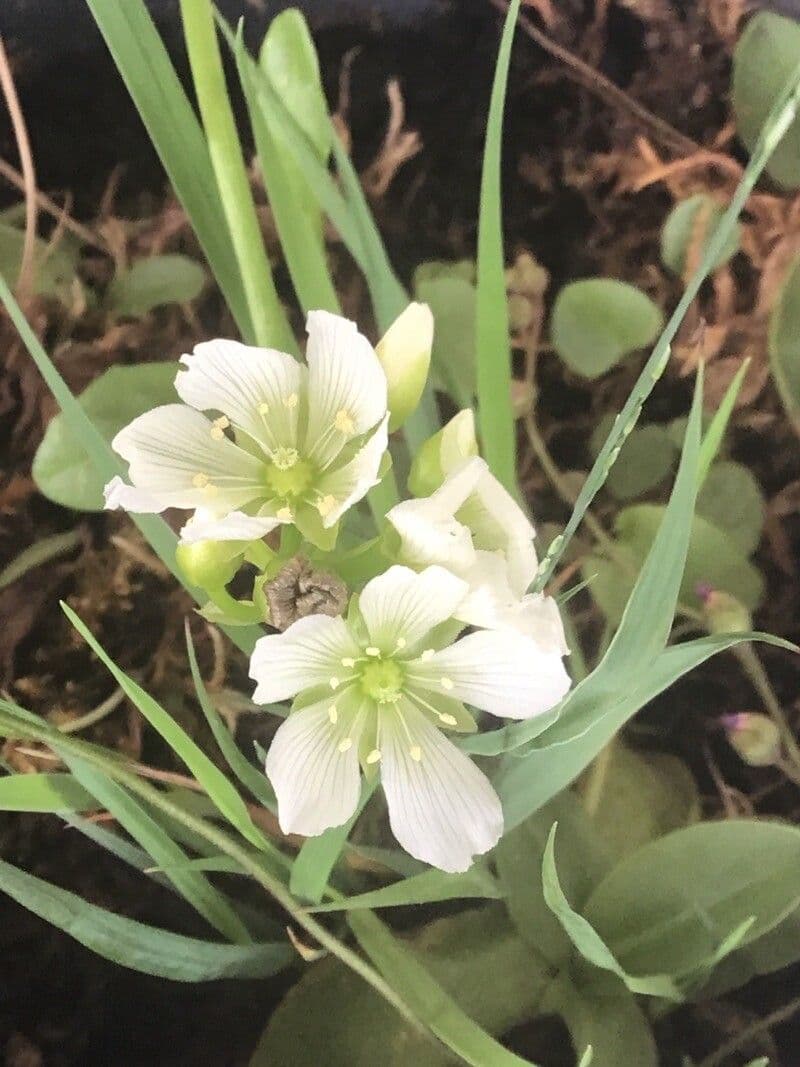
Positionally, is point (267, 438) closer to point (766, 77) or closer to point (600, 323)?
point (600, 323)

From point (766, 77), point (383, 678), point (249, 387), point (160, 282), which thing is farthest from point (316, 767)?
point (766, 77)

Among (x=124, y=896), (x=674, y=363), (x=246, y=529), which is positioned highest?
(x=246, y=529)

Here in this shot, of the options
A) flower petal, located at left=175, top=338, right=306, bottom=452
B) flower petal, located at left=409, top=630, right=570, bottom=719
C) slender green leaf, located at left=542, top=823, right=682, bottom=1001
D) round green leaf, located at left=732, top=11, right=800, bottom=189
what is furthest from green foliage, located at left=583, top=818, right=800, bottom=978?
round green leaf, located at left=732, top=11, right=800, bottom=189

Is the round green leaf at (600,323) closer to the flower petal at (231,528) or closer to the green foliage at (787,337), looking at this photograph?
the green foliage at (787,337)

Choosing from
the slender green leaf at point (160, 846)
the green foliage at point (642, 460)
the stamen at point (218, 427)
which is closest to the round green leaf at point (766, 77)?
the green foliage at point (642, 460)

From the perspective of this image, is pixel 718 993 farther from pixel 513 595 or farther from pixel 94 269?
pixel 94 269

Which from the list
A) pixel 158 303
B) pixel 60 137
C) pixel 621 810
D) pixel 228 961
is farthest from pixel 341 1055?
pixel 60 137

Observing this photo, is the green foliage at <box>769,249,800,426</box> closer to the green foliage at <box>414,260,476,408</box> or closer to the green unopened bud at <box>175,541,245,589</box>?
the green foliage at <box>414,260,476,408</box>
